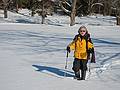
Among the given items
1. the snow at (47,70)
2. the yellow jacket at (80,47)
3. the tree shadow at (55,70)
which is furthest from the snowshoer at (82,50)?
the tree shadow at (55,70)

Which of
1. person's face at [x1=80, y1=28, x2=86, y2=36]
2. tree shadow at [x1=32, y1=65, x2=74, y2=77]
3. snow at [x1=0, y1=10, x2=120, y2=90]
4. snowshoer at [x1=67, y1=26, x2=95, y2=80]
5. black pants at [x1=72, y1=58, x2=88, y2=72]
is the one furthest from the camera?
tree shadow at [x1=32, y1=65, x2=74, y2=77]

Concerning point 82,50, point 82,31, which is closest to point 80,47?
point 82,50

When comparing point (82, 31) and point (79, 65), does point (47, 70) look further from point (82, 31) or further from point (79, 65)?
point (82, 31)

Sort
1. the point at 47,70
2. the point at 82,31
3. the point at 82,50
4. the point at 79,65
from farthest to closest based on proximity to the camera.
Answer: the point at 47,70 < the point at 79,65 < the point at 82,50 < the point at 82,31

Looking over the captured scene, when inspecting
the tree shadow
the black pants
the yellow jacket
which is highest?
the yellow jacket

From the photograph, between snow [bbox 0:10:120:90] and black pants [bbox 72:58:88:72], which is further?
black pants [bbox 72:58:88:72]

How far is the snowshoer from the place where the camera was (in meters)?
9.32

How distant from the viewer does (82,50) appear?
9.39 metres

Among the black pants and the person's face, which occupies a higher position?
the person's face

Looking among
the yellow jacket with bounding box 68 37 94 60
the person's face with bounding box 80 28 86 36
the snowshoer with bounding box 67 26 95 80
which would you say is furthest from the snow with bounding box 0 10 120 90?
the person's face with bounding box 80 28 86 36

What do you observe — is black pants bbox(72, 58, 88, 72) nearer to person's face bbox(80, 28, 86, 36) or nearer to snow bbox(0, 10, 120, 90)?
snow bbox(0, 10, 120, 90)

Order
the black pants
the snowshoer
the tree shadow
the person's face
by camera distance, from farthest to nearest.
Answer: the tree shadow < the black pants < the snowshoer < the person's face

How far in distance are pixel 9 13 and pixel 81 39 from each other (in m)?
50.9

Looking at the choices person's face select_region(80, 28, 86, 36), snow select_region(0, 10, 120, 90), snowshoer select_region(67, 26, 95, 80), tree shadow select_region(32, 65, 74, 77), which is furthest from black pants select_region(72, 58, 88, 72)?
person's face select_region(80, 28, 86, 36)
